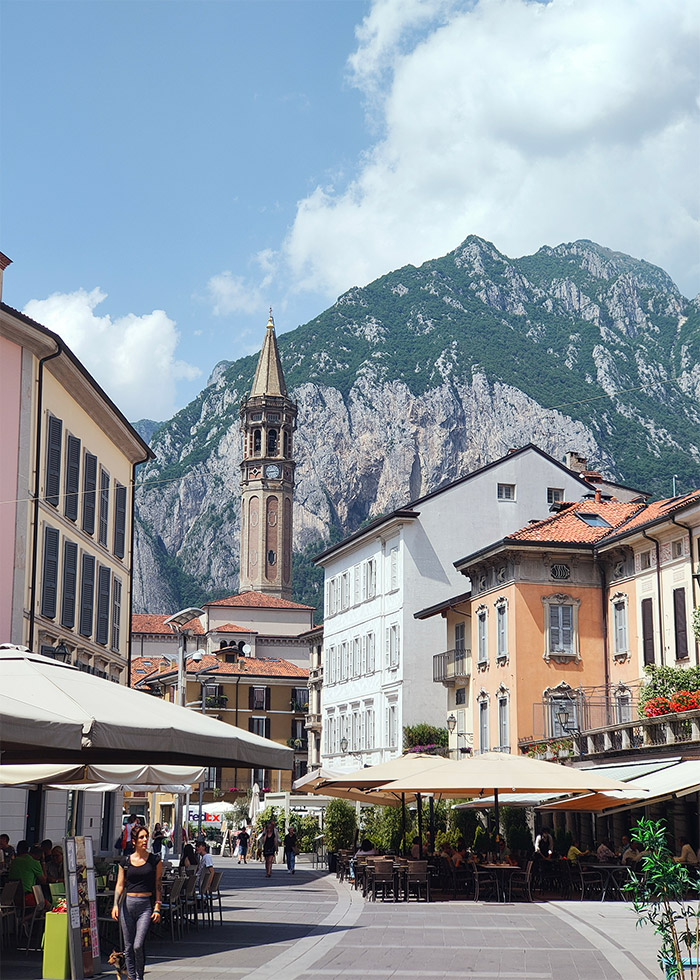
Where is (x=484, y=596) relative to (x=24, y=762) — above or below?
above

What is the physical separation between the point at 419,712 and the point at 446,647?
11.6ft

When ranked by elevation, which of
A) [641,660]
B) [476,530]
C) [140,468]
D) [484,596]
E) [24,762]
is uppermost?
[140,468]

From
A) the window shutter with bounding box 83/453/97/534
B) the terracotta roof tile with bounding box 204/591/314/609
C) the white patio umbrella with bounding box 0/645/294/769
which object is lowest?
the white patio umbrella with bounding box 0/645/294/769

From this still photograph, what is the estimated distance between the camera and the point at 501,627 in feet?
141

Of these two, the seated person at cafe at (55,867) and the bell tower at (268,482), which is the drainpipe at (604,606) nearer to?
the seated person at cafe at (55,867)

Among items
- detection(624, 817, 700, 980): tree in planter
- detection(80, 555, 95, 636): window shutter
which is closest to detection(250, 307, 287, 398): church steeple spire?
detection(80, 555, 95, 636): window shutter

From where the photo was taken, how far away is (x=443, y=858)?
26.7m

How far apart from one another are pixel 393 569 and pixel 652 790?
3382 centimetres

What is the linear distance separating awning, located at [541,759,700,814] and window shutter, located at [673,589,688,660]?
7.67 metres

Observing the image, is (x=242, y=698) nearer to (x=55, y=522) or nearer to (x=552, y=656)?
(x=552, y=656)

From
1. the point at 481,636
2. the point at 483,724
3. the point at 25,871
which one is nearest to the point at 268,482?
the point at 481,636

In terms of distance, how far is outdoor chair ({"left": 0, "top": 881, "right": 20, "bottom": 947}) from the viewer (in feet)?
51.0

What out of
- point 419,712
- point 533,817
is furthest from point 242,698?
point 533,817

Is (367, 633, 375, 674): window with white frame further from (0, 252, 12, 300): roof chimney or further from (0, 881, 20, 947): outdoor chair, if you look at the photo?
(0, 881, 20, 947): outdoor chair
